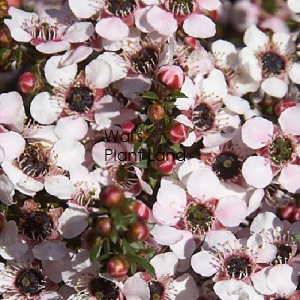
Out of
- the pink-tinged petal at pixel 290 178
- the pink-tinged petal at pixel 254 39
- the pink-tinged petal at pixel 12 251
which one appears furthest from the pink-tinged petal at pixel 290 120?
the pink-tinged petal at pixel 12 251

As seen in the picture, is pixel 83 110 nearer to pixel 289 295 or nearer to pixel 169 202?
pixel 169 202

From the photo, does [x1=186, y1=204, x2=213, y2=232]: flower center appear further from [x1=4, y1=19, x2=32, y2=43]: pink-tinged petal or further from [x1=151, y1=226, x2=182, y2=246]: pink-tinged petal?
[x1=4, y1=19, x2=32, y2=43]: pink-tinged petal

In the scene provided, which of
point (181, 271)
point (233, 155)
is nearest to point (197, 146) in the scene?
point (233, 155)

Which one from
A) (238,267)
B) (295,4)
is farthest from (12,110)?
(295,4)

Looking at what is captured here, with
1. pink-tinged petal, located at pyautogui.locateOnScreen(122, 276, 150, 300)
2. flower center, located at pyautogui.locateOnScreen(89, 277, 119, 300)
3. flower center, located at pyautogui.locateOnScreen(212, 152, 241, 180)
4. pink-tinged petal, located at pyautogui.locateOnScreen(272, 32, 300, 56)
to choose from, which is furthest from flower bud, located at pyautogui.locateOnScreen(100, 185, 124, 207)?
pink-tinged petal, located at pyautogui.locateOnScreen(272, 32, 300, 56)

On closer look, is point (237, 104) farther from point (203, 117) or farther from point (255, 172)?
point (255, 172)

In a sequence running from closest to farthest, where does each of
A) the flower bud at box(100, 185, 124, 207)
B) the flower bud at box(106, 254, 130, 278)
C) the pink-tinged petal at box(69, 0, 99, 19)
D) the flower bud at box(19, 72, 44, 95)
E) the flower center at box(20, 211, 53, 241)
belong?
1. the flower bud at box(100, 185, 124, 207)
2. the flower bud at box(106, 254, 130, 278)
3. the flower center at box(20, 211, 53, 241)
4. the flower bud at box(19, 72, 44, 95)
5. the pink-tinged petal at box(69, 0, 99, 19)

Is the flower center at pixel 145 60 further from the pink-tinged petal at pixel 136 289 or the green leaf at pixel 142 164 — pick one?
the pink-tinged petal at pixel 136 289
